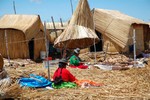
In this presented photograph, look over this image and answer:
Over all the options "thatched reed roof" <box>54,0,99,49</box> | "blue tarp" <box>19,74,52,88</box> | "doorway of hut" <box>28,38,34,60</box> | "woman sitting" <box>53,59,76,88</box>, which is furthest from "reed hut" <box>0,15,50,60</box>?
"woman sitting" <box>53,59,76,88</box>

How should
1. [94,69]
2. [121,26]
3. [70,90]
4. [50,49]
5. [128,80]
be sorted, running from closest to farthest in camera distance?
[70,90], [128,80], [94,69], [121,26], [50,49]

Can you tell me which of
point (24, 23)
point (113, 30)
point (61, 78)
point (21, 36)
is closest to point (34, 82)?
point (61, 78)

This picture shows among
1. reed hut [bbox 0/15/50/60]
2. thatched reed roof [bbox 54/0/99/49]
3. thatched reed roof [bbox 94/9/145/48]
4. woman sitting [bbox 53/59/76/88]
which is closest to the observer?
woman sitting [bbox 53/59/76/88]

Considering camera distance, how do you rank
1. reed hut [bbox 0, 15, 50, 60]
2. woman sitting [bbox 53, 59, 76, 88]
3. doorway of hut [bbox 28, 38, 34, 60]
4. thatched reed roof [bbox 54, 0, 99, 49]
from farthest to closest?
doorway of hut [bbox 28, 38, 34, 60]
reed hut [bbox 0, 15, 50, 60]
thatched reed roof [bbox 54, 0, 99, 49]
woman sitting [bbox 53, 59, 76, 88]

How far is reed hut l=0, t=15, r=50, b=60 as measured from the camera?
49.4ft

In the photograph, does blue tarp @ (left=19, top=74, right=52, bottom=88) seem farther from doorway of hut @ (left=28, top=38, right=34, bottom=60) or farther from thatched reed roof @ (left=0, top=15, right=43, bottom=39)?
doorway of hut @ (left=28, top=38, right=34, bottom=60)

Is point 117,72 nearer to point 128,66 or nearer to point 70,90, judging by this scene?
point 128,66

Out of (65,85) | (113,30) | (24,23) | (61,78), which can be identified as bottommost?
(65,85)

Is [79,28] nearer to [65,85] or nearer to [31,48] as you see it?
[31,48]

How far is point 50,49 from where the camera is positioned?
18.2 m

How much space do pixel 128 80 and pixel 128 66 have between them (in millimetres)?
2666

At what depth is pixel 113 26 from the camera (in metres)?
15.7

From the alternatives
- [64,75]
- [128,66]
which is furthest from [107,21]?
[64,75]

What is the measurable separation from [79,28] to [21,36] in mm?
3296
